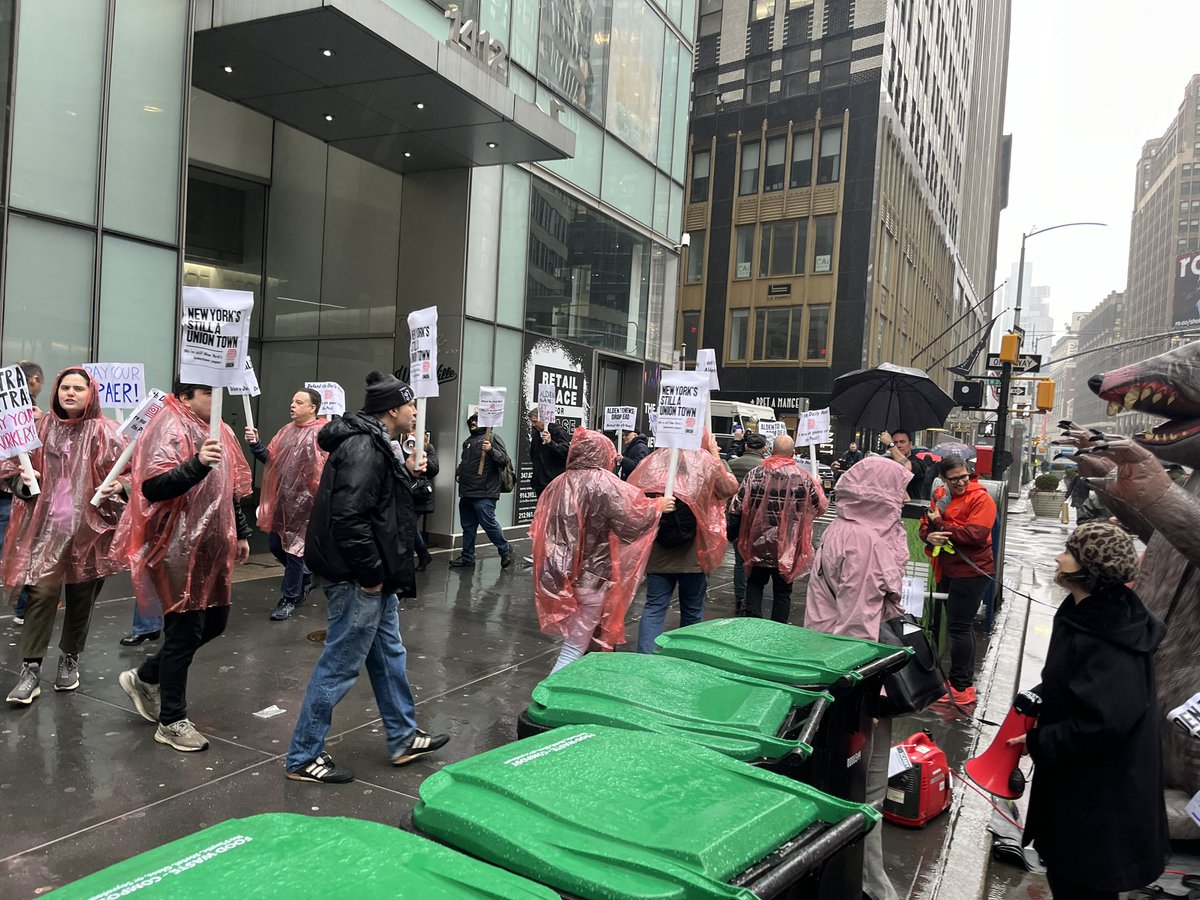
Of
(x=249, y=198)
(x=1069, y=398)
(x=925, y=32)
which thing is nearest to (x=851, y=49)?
(x=925, y=32)

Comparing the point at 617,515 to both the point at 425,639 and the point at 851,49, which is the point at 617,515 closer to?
the point at 425,639

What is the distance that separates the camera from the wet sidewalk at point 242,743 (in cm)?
355

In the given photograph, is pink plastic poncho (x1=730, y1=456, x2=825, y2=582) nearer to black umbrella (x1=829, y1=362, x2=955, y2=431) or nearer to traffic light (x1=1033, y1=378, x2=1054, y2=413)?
black umbrella (x1=829, y1=362, x2=955, y2=431)

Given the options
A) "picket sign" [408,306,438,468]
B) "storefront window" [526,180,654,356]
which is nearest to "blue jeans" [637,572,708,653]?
"picket sign" [408,306,438,468]

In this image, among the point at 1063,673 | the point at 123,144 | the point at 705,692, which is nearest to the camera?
the point at 705,692

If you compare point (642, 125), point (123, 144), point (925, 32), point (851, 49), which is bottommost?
point (123, 144)

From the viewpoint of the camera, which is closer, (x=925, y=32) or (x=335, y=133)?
(x=335, y=133)

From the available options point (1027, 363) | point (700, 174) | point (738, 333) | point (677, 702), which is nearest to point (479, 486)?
point (677, 702)

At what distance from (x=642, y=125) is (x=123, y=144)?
31.9 ft

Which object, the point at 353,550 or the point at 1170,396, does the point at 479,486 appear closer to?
the point at 353,550

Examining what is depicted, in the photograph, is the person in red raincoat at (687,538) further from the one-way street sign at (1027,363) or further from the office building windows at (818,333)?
the office building windows at (818,333)

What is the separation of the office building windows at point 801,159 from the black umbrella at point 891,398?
33055mm

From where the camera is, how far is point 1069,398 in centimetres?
12656

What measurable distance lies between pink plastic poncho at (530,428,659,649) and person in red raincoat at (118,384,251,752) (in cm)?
198
